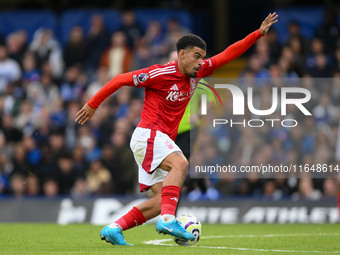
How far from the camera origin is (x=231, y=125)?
1404 centimetres

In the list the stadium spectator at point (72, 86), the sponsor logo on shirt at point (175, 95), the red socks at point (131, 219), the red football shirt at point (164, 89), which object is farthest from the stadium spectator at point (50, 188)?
the sponsor logo on shirt at point (175, 95)

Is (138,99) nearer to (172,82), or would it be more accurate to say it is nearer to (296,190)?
(296,190)

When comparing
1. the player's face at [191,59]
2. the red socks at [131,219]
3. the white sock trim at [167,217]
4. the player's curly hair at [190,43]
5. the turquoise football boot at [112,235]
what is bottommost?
the turquoise football boot at [112,235]

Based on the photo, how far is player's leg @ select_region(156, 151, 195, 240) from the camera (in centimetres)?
718

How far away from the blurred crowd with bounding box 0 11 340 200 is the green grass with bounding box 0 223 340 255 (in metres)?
2.10

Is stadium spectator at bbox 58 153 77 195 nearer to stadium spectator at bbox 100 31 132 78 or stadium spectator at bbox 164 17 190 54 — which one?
stadium spectator at bbox 100 31 132 78

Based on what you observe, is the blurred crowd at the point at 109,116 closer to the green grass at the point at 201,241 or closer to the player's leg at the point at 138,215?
the green grass at the point at 201,241

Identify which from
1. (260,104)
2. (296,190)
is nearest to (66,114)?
(260,104)

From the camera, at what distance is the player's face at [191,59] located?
7695 mm

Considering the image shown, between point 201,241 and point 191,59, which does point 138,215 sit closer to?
point 201,241

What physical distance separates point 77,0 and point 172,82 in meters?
12.4

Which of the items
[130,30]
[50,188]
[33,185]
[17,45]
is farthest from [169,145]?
[17,45]

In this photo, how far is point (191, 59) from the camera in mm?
7691

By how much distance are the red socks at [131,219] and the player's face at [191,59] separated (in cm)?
154
